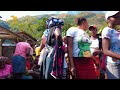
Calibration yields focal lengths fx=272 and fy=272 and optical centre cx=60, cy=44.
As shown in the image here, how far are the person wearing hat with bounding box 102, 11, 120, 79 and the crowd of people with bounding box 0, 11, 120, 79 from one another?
0.49 ft

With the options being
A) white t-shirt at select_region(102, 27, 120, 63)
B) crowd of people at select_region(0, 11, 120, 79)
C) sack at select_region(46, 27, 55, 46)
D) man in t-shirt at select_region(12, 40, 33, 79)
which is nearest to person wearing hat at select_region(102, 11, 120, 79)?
white t-shirt at select_region(102, 27, 120, 63)

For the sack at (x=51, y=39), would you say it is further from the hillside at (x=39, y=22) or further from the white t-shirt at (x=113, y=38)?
the white t-shirt at (x=113, y=38)

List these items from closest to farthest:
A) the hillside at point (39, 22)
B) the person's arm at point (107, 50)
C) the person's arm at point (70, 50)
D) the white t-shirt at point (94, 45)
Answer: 1. the person's arm at point (107, 50)
2. the person's arm at point (70, 50)
3. the hillside at point (39, 22)
4. the white t-shirt at point (94, 45)

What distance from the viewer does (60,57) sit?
389 cm

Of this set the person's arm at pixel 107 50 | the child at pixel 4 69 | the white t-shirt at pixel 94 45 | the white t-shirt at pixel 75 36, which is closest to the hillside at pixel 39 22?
the white t-shirt at pixel 75 36

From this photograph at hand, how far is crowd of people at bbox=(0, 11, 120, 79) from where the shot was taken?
3.78 m

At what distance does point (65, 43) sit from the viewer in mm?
3988

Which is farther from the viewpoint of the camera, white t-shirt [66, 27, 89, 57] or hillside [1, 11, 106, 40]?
hillside [1, 11, 106, 40]

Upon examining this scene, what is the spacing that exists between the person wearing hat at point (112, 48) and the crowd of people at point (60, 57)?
0.15 metres

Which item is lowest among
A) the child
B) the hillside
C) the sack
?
the child

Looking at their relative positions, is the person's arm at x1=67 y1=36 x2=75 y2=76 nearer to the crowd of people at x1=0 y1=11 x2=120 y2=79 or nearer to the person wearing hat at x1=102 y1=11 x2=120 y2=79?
the crowd of people at x1=0 y1=11 x2=120 y2=79

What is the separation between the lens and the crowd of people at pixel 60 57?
3781 mm
